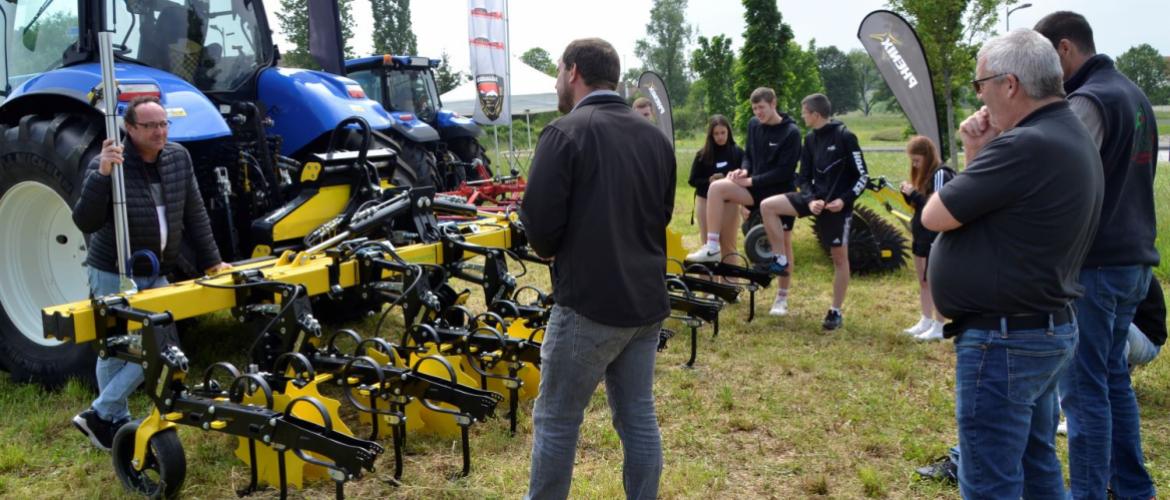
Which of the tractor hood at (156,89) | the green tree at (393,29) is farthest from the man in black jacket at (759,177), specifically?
the green tree at (393,29)

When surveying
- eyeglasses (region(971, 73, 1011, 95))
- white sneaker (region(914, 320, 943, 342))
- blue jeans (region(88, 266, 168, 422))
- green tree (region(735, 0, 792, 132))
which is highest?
green tree (region(735, 0, 792, 132))

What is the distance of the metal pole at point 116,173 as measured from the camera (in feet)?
10.1

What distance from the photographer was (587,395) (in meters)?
2.56

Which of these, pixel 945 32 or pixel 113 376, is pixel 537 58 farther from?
pixel 113 376

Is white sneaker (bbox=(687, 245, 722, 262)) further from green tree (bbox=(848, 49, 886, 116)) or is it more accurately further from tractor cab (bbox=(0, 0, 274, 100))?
green tree (bbox=(848, 49, 886, 116))

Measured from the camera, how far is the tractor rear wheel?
13.2ft

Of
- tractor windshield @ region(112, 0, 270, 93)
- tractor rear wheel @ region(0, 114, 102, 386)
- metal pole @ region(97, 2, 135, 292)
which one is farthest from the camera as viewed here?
tractor windshield @ region(112, 0, 270, 93)

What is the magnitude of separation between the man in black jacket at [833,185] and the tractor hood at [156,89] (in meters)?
3.49

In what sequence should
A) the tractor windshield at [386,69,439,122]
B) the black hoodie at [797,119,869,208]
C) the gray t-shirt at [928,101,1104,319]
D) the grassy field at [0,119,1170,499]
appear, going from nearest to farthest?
the gray t-shirt at [928,101,1104,319], the grassy field at [0,119,1170,499], the black hoodie at [797,119,869,208], the tractor windshield at [386,69,439,122]

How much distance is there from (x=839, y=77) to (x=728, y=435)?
67.7m

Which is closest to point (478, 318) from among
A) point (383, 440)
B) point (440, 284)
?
point (440, 284)

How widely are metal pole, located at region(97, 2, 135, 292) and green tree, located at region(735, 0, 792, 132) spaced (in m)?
14.0

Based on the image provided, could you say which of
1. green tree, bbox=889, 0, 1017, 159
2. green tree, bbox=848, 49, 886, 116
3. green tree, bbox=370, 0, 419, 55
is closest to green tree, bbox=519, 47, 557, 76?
green tree, bbox=370, 0, 419, 55

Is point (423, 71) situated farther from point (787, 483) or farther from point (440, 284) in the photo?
point (787, 483)
